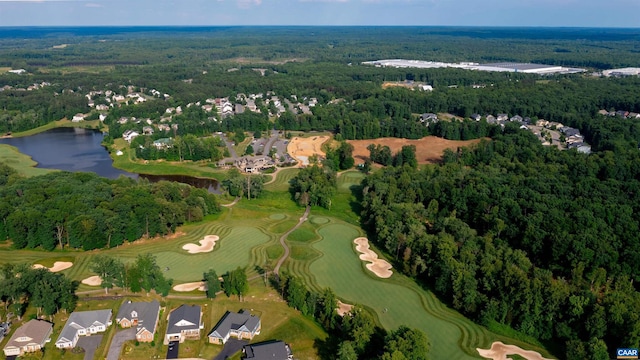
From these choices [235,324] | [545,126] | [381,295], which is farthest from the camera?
[545,126]

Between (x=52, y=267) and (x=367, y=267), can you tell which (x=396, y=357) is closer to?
(x=367, y=267)

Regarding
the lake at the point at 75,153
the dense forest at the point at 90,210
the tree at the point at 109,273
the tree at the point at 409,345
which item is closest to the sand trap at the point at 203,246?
the dense forest at the point at 90,210

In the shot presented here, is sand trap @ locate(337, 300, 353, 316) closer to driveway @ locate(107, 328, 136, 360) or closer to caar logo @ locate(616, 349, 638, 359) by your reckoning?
driveway @ locate(107, 328, 136, 360)

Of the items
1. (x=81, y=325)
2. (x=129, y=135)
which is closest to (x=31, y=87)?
(x=129, y=135)

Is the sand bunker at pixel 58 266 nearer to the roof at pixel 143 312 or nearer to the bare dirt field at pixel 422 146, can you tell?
the roof at pixel 143 312

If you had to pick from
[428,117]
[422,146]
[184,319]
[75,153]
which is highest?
[428,117]

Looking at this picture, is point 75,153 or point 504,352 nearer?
point 504,352

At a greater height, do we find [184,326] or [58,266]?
[184,326]

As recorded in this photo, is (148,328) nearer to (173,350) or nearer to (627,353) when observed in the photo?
(173,350)
